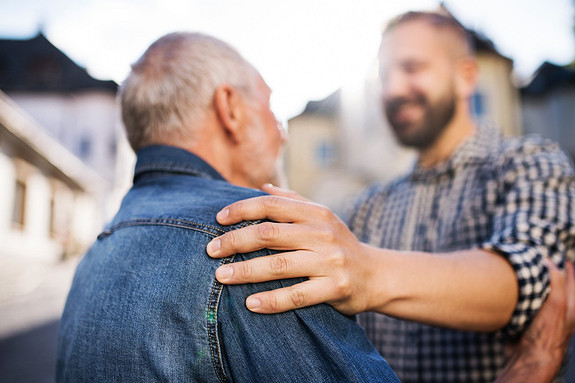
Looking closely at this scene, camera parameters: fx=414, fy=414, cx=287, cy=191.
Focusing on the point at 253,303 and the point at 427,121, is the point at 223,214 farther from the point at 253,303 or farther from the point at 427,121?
the point at 427,121

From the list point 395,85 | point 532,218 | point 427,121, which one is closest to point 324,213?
point 532,218

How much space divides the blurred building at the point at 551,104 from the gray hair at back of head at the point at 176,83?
27939 mm

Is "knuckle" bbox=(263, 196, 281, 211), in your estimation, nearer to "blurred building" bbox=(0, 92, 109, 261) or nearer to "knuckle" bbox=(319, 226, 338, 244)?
"knuckle" bbox=(319, 226, 338, 244)

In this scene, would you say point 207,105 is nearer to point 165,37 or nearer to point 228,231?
point 165,37

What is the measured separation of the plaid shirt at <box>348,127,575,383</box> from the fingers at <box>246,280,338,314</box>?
1000mm

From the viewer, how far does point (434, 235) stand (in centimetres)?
244

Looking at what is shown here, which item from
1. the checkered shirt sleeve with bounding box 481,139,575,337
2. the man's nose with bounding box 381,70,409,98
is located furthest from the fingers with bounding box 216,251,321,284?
the man's nose with bounding box 381,70,409,98

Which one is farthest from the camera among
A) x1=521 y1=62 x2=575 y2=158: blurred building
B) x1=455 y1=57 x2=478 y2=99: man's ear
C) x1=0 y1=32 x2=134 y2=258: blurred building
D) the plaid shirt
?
x1=0 y1=32 x2=134 y2=258: blurred building

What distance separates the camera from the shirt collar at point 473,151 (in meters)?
2.47

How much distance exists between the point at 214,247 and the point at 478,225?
165 centimetres

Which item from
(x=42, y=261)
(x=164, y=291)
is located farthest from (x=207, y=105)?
(x=42, y=261)

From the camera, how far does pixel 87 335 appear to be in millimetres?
1276

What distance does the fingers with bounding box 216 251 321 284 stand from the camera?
1.04 m

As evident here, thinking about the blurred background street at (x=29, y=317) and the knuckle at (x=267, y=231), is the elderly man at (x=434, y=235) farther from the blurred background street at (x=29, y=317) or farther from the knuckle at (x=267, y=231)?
the blurred background street at (x=29, y=317)
